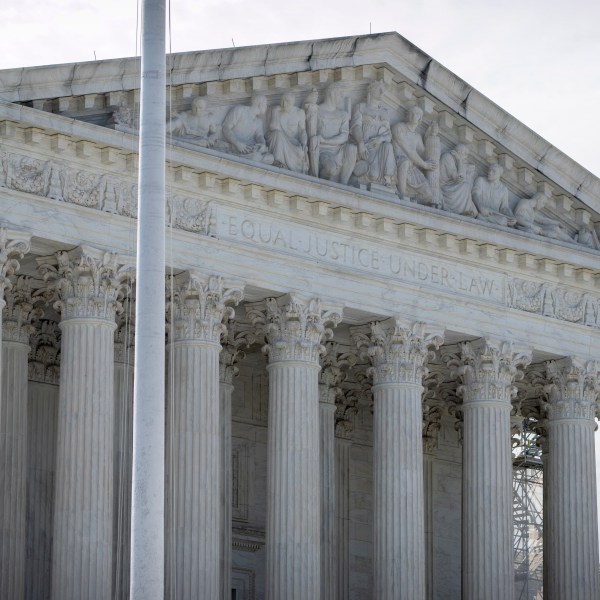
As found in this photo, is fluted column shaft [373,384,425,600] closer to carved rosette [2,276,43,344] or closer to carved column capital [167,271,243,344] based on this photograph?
carved column capital [167,271,243,344]

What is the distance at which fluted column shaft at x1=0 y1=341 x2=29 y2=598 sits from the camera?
159 ft

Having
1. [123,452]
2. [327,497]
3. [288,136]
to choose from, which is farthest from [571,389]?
[123,452]

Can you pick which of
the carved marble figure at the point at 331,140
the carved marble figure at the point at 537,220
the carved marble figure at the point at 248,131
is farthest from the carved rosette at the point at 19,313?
the carved marble figure at the point at 537,220

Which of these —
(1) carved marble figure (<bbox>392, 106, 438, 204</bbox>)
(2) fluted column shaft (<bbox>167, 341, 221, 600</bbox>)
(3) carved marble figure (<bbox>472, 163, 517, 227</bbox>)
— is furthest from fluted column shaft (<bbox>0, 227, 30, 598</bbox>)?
(3) carved marble figure (<bbox>472, 163, 517, 227</bbox>)

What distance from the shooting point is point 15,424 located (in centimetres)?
4928

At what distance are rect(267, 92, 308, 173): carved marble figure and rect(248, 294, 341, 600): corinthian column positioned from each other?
3468mm

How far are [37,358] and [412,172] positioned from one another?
11011 millimetres

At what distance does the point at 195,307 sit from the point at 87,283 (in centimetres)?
308

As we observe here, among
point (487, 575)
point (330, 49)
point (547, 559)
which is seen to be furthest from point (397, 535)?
point (330, 49)

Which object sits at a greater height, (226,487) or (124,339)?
(124,339)

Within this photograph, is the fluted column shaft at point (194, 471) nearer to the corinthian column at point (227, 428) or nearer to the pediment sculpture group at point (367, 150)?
the corinthian column at point (227, 428)

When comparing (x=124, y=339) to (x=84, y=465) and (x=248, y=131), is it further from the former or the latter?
(x=84, y=465)

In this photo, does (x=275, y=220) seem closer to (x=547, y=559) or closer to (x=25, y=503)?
(x=25, y=503)

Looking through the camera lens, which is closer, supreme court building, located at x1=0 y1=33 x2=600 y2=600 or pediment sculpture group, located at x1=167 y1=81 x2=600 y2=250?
supreme court building, located at x1=0 y1=33 x2=600 y2=600
